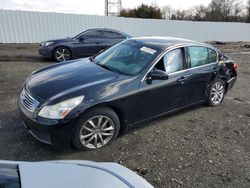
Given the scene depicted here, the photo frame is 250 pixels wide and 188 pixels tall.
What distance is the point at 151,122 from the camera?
4555 millimetres

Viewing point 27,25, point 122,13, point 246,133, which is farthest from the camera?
point 122,13

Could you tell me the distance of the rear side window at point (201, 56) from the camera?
4.75 m

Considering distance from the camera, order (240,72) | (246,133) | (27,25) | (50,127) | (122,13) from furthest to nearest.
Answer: (122,13) < (27,25) < (240,72) < (246,133) < (50,127)

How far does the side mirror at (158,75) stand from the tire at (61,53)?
6634 millimetres

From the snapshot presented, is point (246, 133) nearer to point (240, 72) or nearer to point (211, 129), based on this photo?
point (211, 129)

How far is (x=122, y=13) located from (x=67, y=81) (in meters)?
31.0

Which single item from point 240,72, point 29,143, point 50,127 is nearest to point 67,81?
point 50,127

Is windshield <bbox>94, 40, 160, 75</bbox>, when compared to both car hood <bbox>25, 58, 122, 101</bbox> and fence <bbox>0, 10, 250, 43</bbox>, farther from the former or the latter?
fence <bbox>0, 10, 250, 43</bbox>

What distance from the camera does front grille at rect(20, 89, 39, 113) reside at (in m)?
3.29

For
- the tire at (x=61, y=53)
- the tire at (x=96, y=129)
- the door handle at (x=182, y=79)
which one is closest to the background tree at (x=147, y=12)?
the tire at (x=61, y=53)

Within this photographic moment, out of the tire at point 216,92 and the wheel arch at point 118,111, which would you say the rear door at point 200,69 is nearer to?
the tire at point 216,92

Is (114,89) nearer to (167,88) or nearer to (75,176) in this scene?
(167,88)

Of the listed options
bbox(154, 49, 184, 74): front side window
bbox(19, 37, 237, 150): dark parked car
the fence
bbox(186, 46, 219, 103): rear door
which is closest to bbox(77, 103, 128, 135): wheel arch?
bbox(19, 37, 237, 150): dark parked car

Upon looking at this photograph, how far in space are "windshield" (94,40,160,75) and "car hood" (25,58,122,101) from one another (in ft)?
0.70
